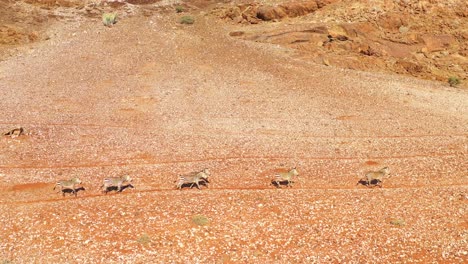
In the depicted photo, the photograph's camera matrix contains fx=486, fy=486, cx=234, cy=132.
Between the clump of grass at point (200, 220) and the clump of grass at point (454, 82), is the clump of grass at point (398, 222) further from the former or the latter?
the clump of grass at point (454, 82)

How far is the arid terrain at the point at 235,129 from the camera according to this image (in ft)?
53.4

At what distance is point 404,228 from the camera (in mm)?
17062

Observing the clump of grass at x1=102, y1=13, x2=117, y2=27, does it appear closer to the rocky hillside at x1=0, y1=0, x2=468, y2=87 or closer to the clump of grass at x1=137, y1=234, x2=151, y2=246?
the rocky hillside at x1=0, y1=0, x2=468, y2=87

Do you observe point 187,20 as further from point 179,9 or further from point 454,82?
point 454,82

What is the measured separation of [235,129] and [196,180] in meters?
8.24

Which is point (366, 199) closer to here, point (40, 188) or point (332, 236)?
point (332, 236)

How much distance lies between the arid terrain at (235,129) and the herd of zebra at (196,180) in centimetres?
31

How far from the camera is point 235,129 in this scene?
89.6 feet

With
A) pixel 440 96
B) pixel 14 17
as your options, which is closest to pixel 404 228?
pixel 440 96

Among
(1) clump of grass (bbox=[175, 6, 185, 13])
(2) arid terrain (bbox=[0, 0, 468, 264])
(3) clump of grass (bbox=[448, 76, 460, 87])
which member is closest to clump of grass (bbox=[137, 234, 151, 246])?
(2) arid terrain (bbox=[0, 0, 468, 264])

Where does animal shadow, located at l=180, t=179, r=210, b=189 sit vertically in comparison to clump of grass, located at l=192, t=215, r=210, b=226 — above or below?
below

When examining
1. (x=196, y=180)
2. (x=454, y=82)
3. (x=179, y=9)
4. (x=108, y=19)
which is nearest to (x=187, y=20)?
(x=179, y=9)

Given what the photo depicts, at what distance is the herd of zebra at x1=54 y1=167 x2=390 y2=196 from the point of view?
61.7ft

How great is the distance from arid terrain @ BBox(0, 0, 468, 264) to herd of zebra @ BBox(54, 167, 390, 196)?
1.02 ft
